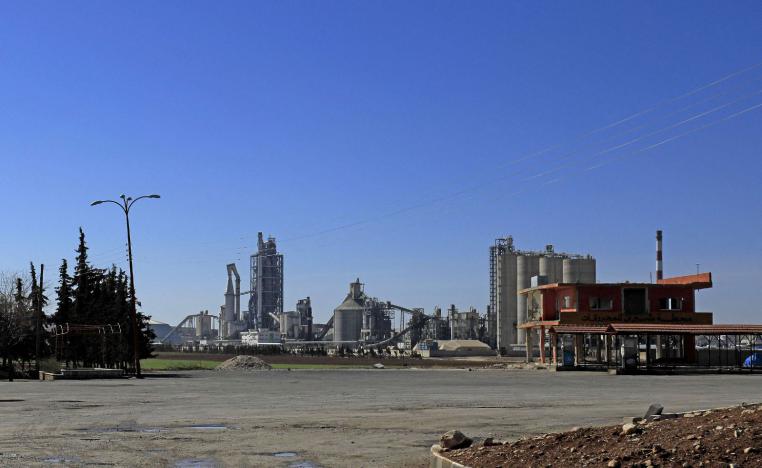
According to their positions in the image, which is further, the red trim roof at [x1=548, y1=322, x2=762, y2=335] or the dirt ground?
the red trim roof at [x1=548, y1=322, x2=762, y2=335]

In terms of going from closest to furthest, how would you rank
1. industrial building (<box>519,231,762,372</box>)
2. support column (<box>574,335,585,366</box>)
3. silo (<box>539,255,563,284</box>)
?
industrial building (<box>519,231,762,372</box>), support column (<box>574,335,585,366</box>), silo (<box>539,255,563,284</box>)

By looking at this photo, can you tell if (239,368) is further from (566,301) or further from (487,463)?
(487,463)

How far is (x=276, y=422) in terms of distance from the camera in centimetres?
1997

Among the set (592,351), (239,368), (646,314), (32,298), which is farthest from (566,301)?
(32,298)

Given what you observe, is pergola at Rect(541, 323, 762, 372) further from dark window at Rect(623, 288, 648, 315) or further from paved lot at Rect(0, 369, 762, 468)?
paved lot at Rect(0, 369, 762, 468)

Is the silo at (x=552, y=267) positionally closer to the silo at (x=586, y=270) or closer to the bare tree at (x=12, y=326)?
the silo at (x=586, y=270)

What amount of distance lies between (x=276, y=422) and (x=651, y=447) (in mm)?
11113

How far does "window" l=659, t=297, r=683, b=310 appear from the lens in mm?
76000

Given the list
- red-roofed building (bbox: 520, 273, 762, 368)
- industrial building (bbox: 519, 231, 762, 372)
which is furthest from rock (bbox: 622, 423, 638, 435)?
red-roofed building (bbox: 520, 273, 762, 368)

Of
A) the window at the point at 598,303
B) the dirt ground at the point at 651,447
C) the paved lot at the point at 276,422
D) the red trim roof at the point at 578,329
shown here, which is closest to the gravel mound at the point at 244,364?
the red trim roof at the point at 578,329

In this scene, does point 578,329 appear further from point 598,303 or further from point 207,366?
point 207,366

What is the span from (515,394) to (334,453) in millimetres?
18290

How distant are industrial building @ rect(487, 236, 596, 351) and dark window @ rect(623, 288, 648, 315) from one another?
9161 cm

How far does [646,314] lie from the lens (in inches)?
2891
